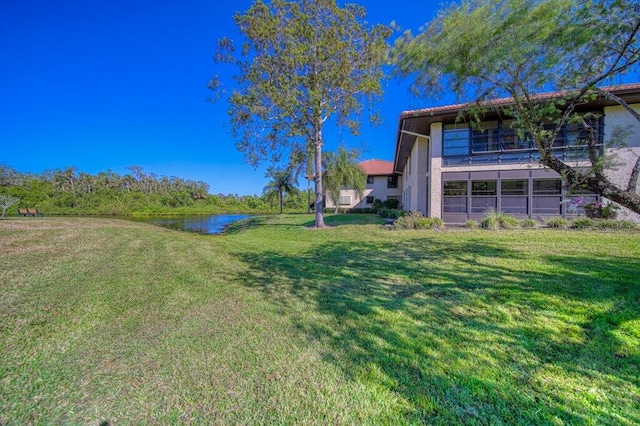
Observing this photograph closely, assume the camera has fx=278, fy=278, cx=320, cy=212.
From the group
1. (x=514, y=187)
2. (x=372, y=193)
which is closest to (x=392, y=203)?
(x=372, y=193)

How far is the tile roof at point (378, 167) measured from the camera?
33.1 m

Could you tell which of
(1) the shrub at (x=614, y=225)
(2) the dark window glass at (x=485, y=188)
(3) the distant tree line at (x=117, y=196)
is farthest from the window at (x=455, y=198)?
(3) the distant tree line at (x=117, y=196)

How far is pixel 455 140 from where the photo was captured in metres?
14.0

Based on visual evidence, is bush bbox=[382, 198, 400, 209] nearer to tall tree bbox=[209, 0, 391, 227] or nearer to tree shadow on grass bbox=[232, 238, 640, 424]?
tall tree bbox=[209, 0, 391, 227]

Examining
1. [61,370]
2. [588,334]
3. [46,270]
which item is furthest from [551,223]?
[46,270]

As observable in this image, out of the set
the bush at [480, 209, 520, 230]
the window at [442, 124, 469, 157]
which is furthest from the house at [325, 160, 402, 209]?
the bush at [480, 209, 520, 230]

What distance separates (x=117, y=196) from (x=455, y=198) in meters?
58.7

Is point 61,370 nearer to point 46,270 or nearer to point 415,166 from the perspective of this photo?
point 46,270

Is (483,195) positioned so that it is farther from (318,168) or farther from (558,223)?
(318,168)

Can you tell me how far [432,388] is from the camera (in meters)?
2.23

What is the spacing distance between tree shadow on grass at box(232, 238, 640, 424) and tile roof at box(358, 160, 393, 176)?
2724 cm

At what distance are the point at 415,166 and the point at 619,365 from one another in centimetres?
1556

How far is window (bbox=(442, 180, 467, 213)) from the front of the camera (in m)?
13.9

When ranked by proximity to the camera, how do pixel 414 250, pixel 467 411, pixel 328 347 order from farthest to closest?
pixel 414 250 < pixel 328 347 < pixel 467 411
